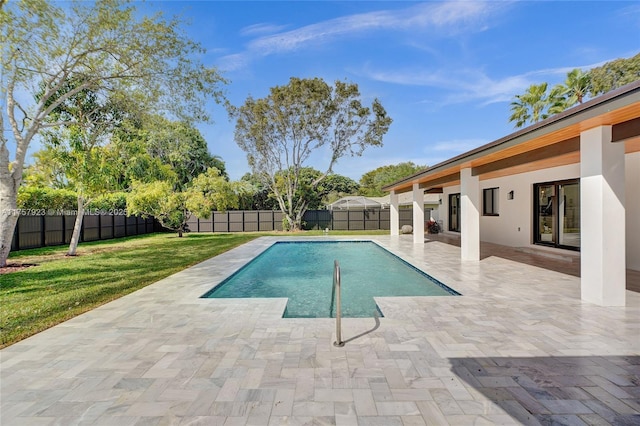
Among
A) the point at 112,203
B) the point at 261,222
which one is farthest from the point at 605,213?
the point at 112,203

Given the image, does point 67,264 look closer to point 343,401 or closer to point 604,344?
point 343,401

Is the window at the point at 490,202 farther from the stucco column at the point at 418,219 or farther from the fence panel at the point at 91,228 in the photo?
the fence panel at the point at 91,228

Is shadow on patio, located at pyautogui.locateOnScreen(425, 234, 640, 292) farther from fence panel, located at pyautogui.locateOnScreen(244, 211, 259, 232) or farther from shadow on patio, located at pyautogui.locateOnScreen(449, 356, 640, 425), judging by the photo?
fence panel, located at pyautogui.locateOnScreen(244, 211, 259, 232)

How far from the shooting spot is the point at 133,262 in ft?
31.7

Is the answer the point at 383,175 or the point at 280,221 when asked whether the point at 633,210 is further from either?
the point at 383,175

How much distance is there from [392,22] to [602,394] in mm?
12887

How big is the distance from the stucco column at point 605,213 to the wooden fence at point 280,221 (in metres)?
18.9

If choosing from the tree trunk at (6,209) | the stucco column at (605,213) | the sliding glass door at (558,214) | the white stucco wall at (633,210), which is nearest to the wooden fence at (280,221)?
the sliding glass door at (558,214)

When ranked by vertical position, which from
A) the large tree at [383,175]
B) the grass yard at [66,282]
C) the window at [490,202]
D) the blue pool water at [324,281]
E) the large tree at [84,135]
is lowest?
the blue pool water at [324,281]

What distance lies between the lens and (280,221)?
24.1 m

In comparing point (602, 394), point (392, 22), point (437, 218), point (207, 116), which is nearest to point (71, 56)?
point (207, 116)

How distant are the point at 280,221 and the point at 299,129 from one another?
7100 millimetres

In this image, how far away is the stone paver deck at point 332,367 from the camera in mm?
2297

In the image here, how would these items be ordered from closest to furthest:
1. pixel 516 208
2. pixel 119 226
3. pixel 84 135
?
pixel 84 135 → pixel 516 208 → pixel 119 226
